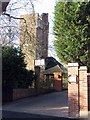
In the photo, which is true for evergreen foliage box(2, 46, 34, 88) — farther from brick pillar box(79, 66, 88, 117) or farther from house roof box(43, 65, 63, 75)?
house roof box(43, 65, 63, 75)

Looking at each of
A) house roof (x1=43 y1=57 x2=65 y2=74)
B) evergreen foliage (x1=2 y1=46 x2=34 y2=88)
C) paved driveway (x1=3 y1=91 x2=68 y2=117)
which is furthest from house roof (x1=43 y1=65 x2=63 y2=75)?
paved driveway (x1=3 y1=91 x2=68 y2=117)

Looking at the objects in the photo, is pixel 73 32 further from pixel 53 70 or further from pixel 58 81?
pixel 53 70

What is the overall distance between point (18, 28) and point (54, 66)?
73.1 ft

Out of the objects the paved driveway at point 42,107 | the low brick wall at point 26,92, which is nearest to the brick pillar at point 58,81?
the low brick wall at point 26,92

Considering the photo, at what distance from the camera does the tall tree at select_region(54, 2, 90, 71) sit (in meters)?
16.1

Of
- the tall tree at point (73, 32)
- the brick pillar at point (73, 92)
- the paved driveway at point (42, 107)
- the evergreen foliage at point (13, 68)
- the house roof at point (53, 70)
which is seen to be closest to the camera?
the brick pillar at point (73, 92)

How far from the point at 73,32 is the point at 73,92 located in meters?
3.55

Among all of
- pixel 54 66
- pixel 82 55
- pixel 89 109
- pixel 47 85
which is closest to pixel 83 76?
pixel 89 109

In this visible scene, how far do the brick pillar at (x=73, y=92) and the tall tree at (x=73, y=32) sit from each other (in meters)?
2.27

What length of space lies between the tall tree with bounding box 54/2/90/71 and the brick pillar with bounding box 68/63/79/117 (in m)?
2.27

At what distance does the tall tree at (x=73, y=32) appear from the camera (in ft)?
52.8

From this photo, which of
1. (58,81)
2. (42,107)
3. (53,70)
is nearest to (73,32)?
(42,107)

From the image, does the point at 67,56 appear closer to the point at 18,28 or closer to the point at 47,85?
the point at 18,28

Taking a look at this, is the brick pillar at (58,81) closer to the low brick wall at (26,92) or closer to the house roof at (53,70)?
the house roof at (53,70)
